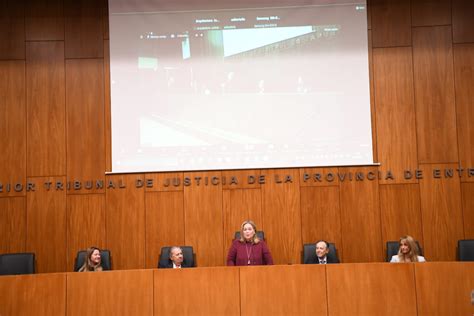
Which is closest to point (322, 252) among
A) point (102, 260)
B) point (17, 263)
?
point (102, 260)

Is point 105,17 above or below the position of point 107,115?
above

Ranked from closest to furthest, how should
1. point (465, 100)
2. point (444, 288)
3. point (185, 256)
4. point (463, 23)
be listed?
point (444, 288) → point (185, 256) → point (465, 100) → point (463, 23)

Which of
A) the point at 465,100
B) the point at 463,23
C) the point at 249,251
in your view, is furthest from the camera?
the point at 463,23

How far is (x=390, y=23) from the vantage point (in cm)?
763

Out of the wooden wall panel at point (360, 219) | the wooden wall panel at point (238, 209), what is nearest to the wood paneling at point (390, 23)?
the wooden wall panel at point (360, 219)

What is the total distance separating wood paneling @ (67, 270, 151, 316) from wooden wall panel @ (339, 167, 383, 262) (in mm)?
2850

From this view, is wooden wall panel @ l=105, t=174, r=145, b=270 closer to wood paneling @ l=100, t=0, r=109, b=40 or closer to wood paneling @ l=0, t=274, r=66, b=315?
wood paneling @ l=100, t=0, r=109, b=40

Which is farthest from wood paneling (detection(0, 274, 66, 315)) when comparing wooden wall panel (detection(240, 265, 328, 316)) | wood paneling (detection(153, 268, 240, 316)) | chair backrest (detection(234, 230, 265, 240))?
chair backrest (detection(234, 230, 265, 240))

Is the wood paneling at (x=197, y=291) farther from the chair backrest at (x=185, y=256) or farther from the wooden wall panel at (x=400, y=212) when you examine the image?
the wooden wall panel at (x=400, y=212)

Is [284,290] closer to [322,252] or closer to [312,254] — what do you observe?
[322,252]

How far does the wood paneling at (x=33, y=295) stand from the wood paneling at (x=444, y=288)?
Result: 3.18m

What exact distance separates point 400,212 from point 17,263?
4.55m

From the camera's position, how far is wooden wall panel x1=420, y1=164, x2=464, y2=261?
7.34 m

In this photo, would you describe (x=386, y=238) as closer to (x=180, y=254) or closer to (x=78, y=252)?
(x=180, y=254)
